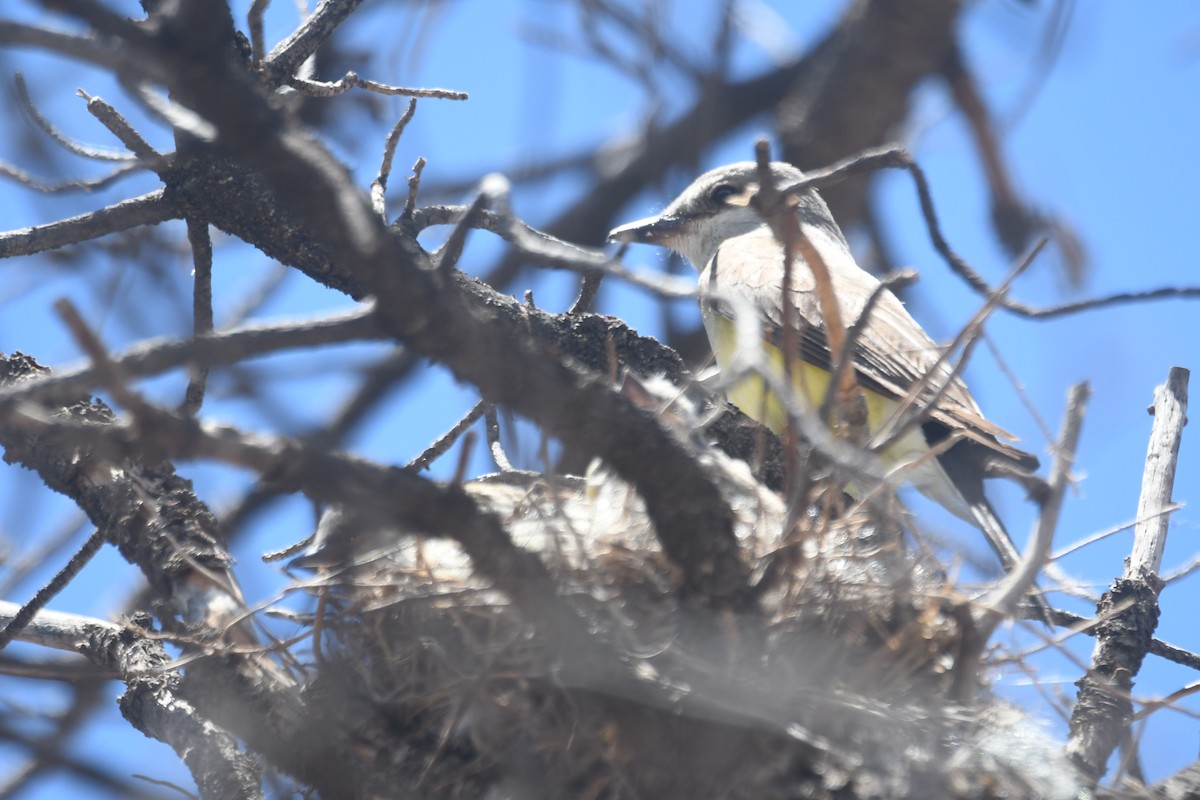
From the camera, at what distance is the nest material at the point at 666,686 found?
8.73ft

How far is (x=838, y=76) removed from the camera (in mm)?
6609

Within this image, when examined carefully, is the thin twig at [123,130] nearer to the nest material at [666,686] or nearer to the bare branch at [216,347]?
the nest material at [666,686]

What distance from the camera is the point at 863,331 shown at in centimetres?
445

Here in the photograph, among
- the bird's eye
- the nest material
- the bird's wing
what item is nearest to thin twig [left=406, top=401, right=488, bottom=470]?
the bird's wing

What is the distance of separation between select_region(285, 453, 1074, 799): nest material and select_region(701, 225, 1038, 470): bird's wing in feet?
4.46

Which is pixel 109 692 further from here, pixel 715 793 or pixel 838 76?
pixel 838 76

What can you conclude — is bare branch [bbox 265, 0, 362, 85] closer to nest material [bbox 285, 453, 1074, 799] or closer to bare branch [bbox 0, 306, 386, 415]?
nest material [bbox 285, 453, 1074, 799]

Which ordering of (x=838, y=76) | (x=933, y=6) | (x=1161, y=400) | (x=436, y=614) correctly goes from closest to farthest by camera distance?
(x=436, y=614) → (x=1161, y=400) → (x=933, y=6) → (x=838, y=76)

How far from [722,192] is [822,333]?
1.26 meters

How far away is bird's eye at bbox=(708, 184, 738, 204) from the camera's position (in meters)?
5.95

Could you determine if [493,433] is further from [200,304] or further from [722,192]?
[722,192]

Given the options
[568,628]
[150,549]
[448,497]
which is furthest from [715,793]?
[150,549]

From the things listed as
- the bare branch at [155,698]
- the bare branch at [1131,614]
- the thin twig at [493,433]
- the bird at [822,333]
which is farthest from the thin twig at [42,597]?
the bare branch at [1131,614]

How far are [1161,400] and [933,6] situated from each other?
9.01 ft
